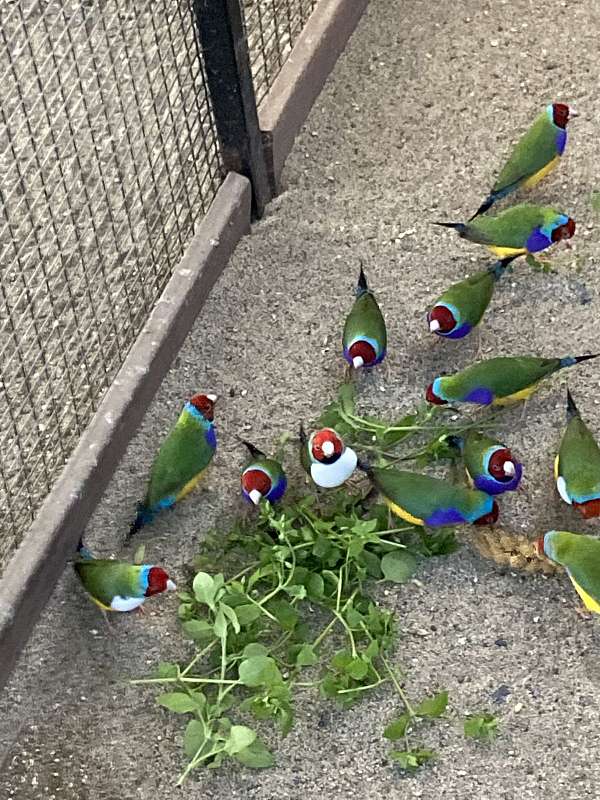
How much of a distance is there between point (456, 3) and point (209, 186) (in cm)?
110

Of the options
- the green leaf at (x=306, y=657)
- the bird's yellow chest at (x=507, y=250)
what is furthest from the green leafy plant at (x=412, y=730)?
the bird's yellow chest at (x=507, y=250)

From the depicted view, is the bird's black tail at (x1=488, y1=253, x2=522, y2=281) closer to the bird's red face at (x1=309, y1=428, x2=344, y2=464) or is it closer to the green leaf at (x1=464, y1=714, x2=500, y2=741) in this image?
the bird's red face at (x1=309, y1=428, x2=344, y2=464)

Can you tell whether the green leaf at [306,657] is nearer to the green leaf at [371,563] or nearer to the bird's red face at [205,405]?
the green leaf at [371,563]

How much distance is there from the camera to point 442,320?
101 inches

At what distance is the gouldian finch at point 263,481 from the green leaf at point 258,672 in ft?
1.11

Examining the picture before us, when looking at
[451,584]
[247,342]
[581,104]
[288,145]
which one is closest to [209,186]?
[288,145]

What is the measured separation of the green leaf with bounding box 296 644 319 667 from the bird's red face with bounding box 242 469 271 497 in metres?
0.32

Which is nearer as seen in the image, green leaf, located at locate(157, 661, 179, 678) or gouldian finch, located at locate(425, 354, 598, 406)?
green leaf, located at locate(157, 661, 179, 678)

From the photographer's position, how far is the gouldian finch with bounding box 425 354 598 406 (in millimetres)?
2414

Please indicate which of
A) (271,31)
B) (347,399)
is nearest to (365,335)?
(347,399)

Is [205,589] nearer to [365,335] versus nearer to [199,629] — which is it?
[199,629]

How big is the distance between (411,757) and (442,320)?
963 millimetres

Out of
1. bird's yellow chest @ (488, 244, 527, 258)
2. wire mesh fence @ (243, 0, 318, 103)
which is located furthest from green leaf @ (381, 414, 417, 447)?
A: wire mesh fence @ (243, 0, 318, 103)

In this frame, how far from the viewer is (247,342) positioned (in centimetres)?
276
